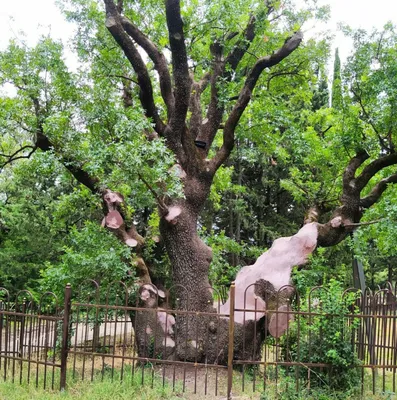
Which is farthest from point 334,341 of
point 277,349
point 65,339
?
point 65,339

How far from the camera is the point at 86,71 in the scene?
851 cm

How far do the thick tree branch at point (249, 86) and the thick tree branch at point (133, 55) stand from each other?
4.10 feet

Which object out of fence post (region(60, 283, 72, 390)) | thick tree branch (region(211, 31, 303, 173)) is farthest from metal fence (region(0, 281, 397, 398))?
thick tree branch (region(211, 31, 303, 173))

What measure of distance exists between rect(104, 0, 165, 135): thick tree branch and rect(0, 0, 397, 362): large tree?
0.06ft

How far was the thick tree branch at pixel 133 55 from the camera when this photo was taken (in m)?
7.36

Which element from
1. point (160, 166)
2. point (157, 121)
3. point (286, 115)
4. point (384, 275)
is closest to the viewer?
point (160, 166)

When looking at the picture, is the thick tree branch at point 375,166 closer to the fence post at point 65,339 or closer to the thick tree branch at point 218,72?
the thick tree branch at point 218,72

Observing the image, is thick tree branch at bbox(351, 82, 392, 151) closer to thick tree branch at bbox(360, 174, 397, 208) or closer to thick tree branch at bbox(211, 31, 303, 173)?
thick tree branch at bbox(360, 174, 397, 208)

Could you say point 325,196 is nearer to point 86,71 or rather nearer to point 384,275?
point 86,71

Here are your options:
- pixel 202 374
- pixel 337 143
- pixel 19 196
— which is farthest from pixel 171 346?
pixel 19 196

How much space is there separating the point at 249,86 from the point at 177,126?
155 cm

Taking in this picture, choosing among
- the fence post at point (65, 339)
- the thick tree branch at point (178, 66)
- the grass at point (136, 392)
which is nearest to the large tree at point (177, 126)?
the thick tree branch at point (178, 66)

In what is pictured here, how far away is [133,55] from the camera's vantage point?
25.1 ft

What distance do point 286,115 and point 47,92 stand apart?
4.74m
